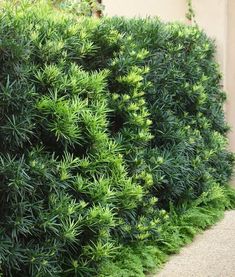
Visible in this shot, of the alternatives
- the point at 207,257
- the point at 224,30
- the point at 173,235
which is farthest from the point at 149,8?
the point at 207,257

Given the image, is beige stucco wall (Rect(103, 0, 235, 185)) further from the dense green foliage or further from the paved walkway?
the paved walkway

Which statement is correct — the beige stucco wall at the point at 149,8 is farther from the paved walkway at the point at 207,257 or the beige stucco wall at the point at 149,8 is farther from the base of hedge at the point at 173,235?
the paved walkway at the point at 207,257

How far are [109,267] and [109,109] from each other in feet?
4.69

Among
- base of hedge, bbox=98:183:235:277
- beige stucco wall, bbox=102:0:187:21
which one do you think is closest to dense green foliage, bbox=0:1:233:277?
base of hedge, bbox=98:183:235:277

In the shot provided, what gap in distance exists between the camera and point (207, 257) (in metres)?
5.16

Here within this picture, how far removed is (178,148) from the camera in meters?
5.98

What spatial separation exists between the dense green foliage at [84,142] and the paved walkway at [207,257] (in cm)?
18

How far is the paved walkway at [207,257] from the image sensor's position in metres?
4.76

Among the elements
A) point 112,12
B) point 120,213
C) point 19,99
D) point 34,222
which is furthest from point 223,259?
point 112,12

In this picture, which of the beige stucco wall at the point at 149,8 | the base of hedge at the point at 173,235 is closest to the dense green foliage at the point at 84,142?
the base of hedge at the point at 173,235

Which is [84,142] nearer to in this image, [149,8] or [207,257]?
[207,257]

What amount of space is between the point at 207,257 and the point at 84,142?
5.92ft

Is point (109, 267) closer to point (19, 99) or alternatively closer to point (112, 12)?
point (19, 99)

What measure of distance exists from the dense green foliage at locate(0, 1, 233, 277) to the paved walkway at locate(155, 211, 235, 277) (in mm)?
182
